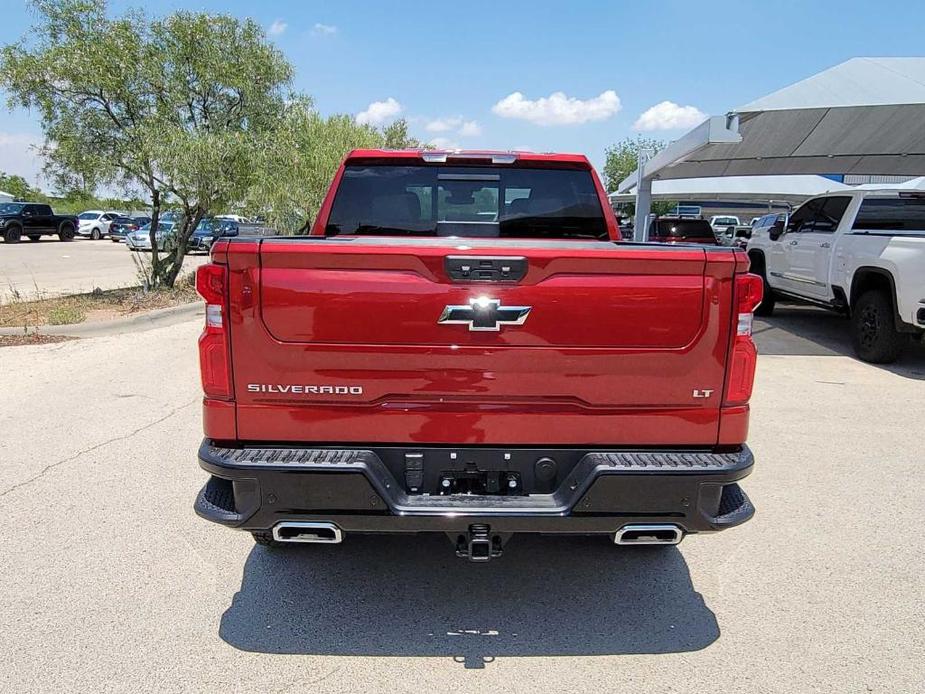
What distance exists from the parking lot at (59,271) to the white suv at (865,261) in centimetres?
1265

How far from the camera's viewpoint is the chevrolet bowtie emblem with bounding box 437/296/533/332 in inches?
100.0

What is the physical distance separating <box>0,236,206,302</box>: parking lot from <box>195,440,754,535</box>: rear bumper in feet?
39.5

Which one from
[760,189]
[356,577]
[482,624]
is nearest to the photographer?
[482,624]

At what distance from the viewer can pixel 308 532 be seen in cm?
267

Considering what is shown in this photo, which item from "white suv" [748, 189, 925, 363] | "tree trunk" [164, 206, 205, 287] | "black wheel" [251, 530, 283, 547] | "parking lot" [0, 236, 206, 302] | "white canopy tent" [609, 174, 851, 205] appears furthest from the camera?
"white canopy tent" [609, 174, 851, 205]

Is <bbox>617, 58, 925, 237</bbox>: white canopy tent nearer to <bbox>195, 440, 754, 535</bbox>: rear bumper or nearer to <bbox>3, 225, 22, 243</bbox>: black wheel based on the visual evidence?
<bbox>195, 440, 754, 535</bbox>: rear bumper

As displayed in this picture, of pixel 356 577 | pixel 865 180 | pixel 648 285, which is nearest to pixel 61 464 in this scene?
pixel 356 577

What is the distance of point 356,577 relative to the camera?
3.44m

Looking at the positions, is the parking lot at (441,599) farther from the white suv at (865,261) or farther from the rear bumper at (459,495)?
the white suv at (865,261)

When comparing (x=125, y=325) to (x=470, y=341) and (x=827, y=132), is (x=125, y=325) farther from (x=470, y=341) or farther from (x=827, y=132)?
(x=827, y=132)

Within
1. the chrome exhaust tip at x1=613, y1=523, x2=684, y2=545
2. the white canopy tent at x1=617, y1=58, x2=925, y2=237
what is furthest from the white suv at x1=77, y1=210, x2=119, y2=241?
the chrome exhaust tip at x1=613, y1=523, x2=684, y2=545

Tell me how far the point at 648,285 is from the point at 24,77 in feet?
38.2

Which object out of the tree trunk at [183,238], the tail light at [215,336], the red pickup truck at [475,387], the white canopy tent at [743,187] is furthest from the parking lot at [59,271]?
the white canopy tent at [743,187]

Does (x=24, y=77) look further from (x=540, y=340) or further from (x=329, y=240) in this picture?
(x=540, y=340)
